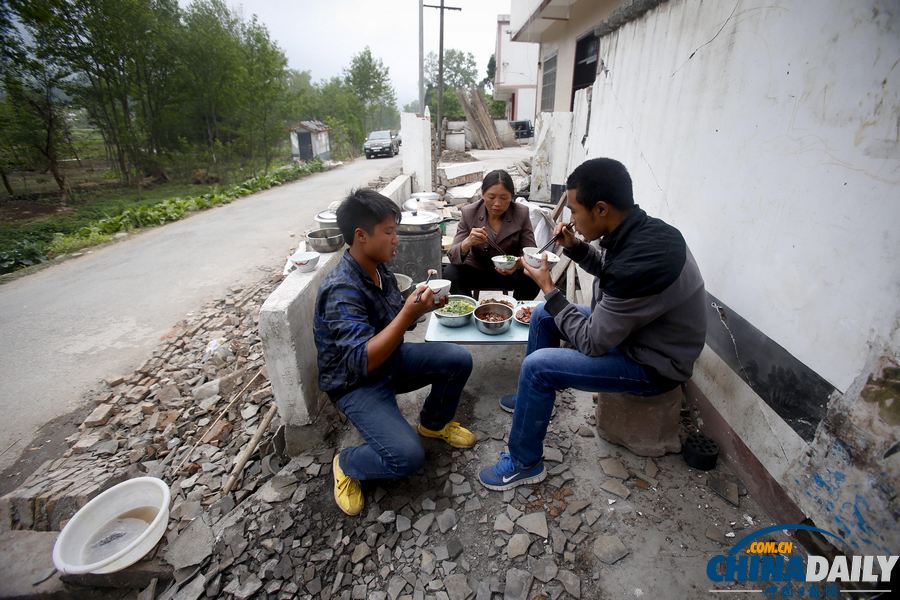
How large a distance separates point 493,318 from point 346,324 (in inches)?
54.0

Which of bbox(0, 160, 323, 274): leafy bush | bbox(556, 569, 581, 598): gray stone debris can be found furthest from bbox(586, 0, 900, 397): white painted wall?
bbox(0, 160, 323, 274): leafy bush

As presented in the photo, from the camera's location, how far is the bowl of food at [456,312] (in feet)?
10.2

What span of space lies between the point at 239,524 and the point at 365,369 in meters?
1.27

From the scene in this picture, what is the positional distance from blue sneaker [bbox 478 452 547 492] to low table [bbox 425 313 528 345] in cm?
84

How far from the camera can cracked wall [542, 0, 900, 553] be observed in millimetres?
1551

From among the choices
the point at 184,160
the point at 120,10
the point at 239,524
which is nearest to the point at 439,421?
the point at 239,524

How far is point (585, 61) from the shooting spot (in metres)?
9.44

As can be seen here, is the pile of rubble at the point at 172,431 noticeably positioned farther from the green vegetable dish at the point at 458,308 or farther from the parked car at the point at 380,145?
the parked car at the point at 380,145

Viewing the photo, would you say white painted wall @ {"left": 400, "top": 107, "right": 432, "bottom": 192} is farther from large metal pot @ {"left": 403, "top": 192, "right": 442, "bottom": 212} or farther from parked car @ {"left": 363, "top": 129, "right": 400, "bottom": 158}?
parked car @ {"left": 363, "top": 129, "right": 400, "bottom": 158}

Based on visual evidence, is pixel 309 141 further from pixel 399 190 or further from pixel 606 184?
pixel 606 184

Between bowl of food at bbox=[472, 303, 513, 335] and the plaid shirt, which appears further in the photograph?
bowl of food at bbox=[472, 303, 513, 335]

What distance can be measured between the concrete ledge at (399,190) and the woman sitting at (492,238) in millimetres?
2954

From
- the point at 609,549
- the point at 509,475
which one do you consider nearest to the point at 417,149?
the point at 509,475

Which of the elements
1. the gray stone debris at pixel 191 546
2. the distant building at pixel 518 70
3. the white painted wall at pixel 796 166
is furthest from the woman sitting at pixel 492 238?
the distant building at pixel 518 70
